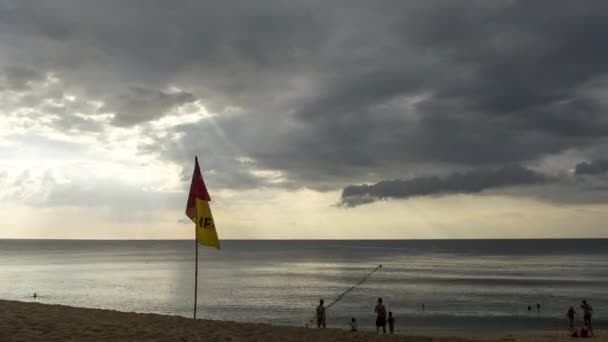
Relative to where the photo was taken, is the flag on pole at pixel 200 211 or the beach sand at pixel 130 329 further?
the flag on pole at pixel 200 211

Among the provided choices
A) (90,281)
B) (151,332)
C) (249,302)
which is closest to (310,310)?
(249,302)

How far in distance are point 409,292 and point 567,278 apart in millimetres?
38299

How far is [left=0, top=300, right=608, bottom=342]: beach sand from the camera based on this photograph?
48.4ft

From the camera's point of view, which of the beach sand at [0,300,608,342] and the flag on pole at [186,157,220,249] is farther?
the flag on pole at [186,157,220,249]

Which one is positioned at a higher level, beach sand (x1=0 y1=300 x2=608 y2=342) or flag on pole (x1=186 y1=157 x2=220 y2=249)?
flag on pole (x1=186 y1=157 x2=220 y2=249)

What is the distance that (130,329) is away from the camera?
53.2 feet

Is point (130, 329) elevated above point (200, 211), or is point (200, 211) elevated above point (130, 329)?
point (200, 211)

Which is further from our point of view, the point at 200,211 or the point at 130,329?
the point at 200,211

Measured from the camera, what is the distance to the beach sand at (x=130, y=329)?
48.4 ft

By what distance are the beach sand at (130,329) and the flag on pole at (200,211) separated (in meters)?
3.18

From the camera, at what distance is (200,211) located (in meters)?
19.3

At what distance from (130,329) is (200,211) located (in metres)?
4.99

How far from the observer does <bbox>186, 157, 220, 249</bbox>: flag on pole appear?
1927 centimetres

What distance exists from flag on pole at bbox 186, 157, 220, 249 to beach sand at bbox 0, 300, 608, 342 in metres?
3.18
